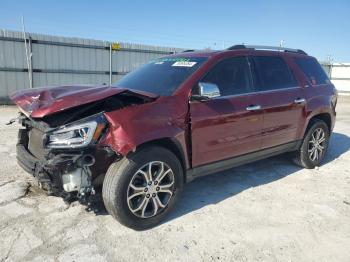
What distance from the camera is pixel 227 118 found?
3914 mm

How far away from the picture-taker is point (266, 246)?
3127mm

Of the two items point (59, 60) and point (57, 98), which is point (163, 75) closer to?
point (57, 98)

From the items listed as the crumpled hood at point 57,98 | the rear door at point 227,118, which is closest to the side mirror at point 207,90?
the rear door at point 227,118

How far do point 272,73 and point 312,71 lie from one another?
116 cm

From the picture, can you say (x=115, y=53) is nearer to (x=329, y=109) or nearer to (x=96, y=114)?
(x=329, y=109)

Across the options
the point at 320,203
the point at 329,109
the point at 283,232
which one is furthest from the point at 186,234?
the point at 329,109

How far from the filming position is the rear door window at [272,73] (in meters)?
4.48

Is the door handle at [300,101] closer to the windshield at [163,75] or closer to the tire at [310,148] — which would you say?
the tire at [310,148]

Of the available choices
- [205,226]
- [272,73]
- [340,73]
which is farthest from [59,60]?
[340,73]

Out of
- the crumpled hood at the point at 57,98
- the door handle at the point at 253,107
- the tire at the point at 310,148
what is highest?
the crumpled hood at the point at 57,98

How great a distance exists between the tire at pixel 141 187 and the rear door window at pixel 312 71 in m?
2.95

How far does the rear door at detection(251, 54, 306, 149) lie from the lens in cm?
447

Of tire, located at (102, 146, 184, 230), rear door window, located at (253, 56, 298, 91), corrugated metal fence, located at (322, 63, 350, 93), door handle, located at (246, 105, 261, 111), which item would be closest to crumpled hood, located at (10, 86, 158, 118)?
tire, located at (102, 146, 184, 230)

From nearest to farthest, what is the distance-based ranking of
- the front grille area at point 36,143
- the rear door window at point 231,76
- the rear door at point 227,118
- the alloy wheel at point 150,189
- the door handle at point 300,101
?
the alloy wheel at point 150,189
the front grille area at point 36,143
the rear door at point 227,118
the rear door window at point 231,76
the door handle at point 300,101
